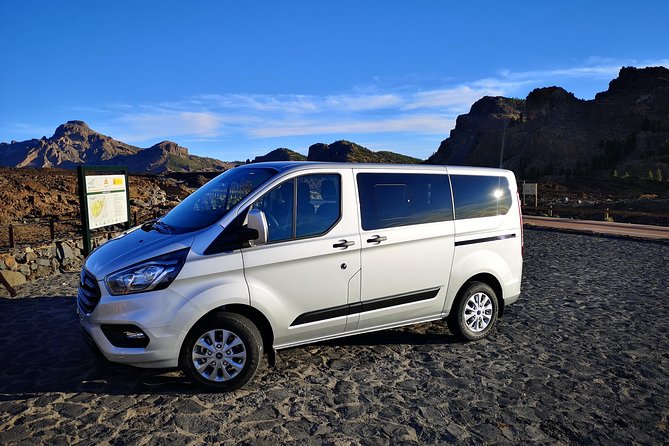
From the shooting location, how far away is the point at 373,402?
421 centimetres

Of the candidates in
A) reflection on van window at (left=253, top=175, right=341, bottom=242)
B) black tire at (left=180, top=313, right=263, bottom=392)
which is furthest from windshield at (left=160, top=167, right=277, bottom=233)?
black tire at (left=180, top=313, right=263, bottom=392)

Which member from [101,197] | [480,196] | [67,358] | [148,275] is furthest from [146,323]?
[101,197]

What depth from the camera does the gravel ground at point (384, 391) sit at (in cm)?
371

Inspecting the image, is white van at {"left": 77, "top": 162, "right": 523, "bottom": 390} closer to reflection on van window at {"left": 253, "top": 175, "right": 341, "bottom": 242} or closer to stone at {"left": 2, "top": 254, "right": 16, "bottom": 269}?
reflection on van window at {"left": 253, "top": 175, "right": 341, "bottom": 242}

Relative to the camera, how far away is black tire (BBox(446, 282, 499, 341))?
18.4 feet

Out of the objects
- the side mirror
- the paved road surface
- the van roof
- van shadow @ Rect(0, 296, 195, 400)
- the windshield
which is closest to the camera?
the side mirror

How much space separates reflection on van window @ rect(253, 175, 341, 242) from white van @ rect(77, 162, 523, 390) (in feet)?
0.04

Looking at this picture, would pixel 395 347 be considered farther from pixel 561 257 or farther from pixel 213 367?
pixel 561 257

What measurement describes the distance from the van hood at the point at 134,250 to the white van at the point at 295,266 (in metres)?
0.02

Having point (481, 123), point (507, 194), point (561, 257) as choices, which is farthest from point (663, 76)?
point (507, 194)

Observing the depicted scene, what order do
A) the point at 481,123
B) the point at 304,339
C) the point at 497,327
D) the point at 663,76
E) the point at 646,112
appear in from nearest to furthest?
the point at 304,339 < the point at 497,327 < the point at 646,112 < the point at 663,76 < the point at 481,123

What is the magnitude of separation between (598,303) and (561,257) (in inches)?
193

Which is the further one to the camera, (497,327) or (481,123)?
(481,123)

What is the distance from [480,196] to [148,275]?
3866 mm
